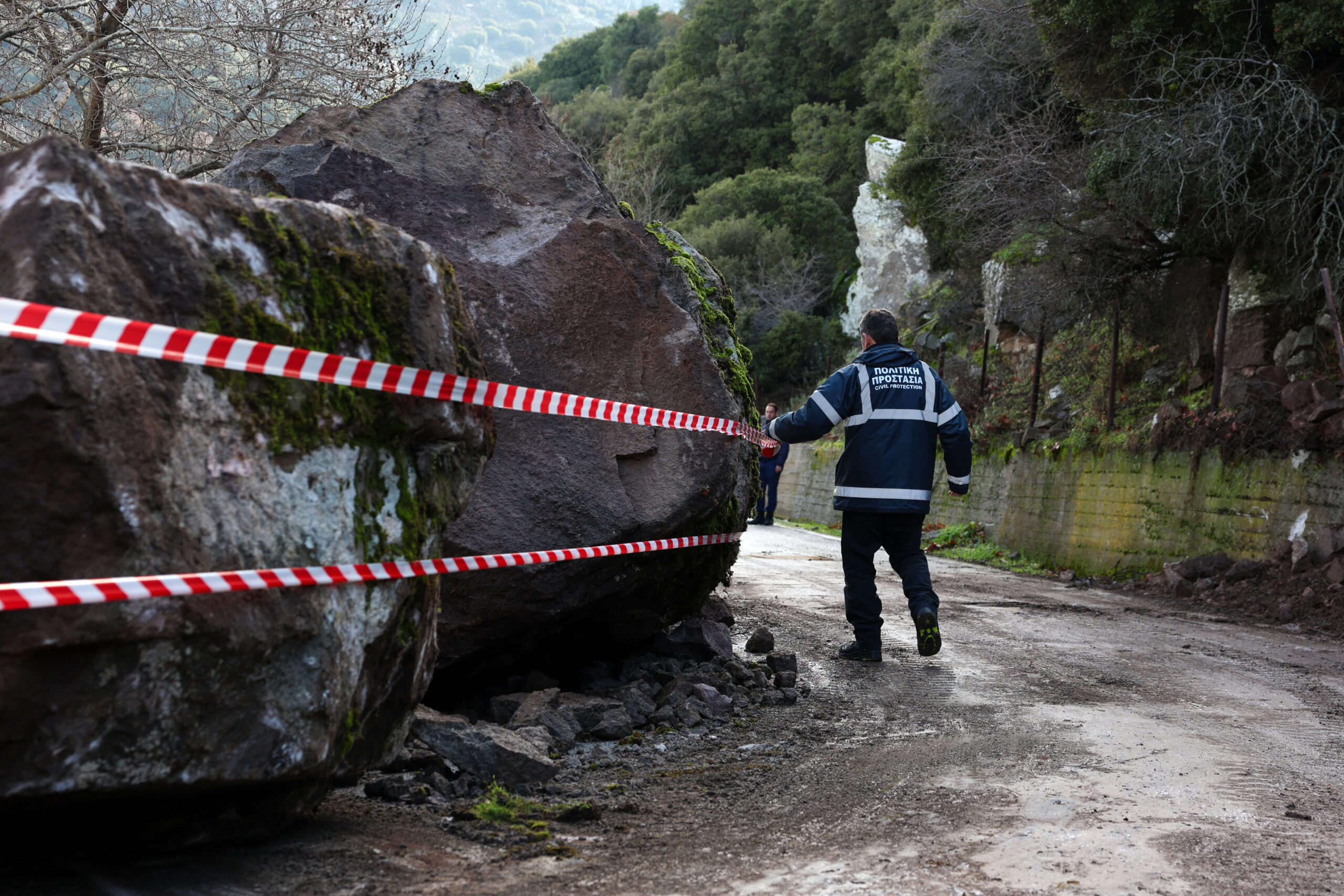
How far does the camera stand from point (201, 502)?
93.4 inches

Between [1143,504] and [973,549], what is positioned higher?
[1143,504]

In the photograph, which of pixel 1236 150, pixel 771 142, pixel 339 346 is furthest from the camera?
pixel 771 142

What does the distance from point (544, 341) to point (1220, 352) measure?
8.93 meters

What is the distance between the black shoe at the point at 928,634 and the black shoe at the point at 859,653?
25 cm

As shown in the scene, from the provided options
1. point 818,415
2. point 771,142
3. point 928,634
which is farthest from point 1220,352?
point 771,142

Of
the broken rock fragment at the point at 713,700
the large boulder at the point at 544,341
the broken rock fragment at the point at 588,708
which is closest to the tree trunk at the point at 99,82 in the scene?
the large boulder at the point at 544,341

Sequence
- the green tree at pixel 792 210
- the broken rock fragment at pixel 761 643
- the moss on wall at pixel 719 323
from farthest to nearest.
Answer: the green tree at pixel 792 210, the broken rock fragment at pixel 761 643, the moss on wall at pixel 719 323

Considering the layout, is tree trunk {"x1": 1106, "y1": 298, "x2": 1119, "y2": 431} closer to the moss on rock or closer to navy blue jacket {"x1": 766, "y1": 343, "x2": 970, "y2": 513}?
navy blue jacket {"x1": 766, "y1": 343, "x2": 970, "y2": 513}

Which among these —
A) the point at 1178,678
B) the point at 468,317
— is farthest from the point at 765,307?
the point at 468,317

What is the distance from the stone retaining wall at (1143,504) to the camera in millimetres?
9711

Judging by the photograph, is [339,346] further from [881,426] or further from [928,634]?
[928,634]

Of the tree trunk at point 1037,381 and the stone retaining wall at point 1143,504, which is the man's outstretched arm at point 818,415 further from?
the tree trunk at point 1037,381

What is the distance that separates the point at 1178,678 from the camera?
18.7 feet

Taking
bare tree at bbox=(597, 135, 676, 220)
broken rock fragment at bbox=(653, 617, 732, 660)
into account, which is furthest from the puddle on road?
bare tree at bbox=(597, 135, 676, 220)
